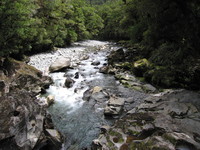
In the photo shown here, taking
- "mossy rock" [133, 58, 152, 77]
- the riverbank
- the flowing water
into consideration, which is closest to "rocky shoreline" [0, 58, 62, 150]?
the flowing water

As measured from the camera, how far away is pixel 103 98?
9.50 meters

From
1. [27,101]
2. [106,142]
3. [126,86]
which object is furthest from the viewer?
[126,86]

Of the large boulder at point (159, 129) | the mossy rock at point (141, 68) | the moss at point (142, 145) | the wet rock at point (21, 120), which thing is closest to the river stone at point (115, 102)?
the large boulder at point (159, 129)

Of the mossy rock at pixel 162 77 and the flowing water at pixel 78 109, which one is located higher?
the mossy rock at pixel 162 77

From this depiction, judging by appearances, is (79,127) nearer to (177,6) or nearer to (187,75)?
(187,75)

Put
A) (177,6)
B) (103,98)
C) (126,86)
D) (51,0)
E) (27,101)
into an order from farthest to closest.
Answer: (51,0)
(126,86)
(177,6)
(103,98)
(27,101)

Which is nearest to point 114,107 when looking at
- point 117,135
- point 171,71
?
point 117,135

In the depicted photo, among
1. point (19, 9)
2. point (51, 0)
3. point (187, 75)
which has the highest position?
point (51, 0)

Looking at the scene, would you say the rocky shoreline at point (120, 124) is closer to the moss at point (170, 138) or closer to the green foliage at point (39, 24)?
the moss at point (170, 138)

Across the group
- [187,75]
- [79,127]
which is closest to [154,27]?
[187,75]

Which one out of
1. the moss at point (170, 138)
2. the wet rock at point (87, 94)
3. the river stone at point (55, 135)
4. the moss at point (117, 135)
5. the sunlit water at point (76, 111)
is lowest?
the sunlit water at point (76, 111)

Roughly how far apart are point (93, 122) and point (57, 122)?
5.81ft

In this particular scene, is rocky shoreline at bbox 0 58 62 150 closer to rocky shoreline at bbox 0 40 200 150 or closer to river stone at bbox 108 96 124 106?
rocky shoreline at bbox 0 40 200 150

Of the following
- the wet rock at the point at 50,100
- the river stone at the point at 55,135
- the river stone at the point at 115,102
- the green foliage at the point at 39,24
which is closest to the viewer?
the river stone at the point at 55,135
